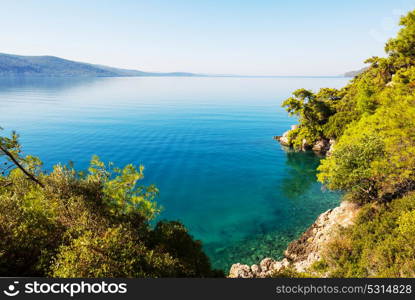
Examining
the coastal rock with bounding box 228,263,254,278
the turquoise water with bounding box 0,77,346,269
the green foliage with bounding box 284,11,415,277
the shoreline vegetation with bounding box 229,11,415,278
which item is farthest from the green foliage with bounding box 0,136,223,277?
the turquoise water with bounding box 0,77,346,269

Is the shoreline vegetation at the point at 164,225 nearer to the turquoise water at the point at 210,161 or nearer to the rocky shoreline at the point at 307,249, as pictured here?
the rocky shoreline at the point at 307,249

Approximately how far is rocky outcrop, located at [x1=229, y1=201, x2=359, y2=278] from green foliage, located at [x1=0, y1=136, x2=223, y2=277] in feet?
14.7

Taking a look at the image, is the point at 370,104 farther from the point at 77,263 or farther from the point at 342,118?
the point at 77,263

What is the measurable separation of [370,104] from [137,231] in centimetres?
5781

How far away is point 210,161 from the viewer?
60.4 m

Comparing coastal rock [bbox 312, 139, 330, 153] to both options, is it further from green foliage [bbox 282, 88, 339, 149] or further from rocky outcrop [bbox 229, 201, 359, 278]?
rocky outcrop [bbox 229, 201, 359, 278]

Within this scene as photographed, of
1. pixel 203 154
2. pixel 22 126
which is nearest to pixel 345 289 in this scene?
pixel 203 154

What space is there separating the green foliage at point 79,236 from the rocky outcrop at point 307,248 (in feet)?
14.7

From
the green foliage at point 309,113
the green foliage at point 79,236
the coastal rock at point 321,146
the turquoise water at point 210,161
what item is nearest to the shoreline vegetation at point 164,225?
the green foliage at point 79,236

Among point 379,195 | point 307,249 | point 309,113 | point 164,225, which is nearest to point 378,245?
point 307,249

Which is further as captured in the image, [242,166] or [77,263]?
[242,166]

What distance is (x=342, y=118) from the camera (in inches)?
2411

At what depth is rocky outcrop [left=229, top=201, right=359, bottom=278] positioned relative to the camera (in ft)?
76.6

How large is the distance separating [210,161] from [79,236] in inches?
1878
